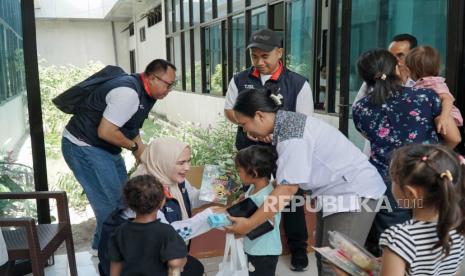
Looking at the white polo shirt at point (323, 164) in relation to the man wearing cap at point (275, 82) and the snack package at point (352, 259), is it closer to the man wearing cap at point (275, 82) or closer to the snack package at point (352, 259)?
the snack package at point (352, 259)

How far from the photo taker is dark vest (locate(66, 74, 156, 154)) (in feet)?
8.75

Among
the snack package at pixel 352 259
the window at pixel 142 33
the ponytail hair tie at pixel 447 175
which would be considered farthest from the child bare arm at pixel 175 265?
the window at pixel 142 33

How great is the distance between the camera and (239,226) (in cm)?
188

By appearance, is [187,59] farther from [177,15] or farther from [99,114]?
[99,114]

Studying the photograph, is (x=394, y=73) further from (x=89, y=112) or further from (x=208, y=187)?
(x=89, y=112)

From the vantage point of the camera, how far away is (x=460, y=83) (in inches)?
104

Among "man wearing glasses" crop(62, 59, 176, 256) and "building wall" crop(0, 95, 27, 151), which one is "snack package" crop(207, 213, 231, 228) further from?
"building wall" crop(0, 95, 27, 151)

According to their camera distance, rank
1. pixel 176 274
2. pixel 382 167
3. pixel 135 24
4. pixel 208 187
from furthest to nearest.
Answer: pixel 135 24, pixel 208 187, pixel 382 167, pixel 176 274

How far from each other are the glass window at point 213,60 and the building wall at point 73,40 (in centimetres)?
815

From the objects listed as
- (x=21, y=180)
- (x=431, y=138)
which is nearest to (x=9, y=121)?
(x=21, y=180)

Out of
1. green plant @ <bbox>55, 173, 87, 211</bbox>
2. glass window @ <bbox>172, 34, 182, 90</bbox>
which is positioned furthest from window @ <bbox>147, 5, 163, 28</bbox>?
→ green plant @ <bbox>55, 173, 87, 211</bbox>

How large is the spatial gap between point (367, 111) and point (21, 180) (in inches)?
92.1

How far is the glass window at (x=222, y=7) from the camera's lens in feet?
27.0

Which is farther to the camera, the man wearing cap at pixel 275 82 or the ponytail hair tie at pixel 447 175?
the man wearing cap at pixel 275 82
